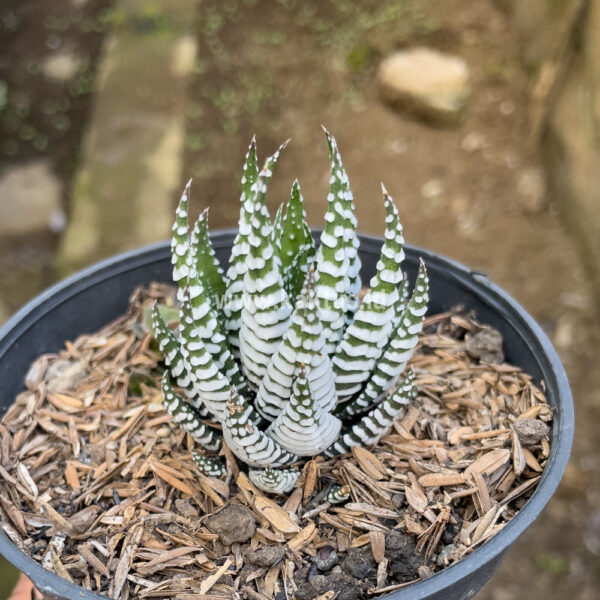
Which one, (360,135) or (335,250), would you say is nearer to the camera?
(335,250)

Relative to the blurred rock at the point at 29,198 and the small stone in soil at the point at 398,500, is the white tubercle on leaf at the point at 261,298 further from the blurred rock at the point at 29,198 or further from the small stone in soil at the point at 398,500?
the blurred rock at the point at 29,198

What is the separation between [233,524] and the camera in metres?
1.11

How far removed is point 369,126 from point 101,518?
289 centimetres

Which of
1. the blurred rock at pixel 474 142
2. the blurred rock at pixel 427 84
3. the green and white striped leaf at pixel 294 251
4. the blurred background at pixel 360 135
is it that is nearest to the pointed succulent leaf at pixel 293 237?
the green and white striped leaf at pixel 294 251

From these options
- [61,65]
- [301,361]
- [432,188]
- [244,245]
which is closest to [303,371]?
[301,361]

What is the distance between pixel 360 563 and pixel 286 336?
383 millimetres

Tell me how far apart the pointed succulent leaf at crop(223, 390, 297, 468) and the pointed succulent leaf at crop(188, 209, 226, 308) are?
235 millimetres

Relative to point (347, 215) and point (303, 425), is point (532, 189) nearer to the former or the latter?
point (347, 215)

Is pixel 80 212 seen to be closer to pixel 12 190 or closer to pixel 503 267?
pixel 12 190

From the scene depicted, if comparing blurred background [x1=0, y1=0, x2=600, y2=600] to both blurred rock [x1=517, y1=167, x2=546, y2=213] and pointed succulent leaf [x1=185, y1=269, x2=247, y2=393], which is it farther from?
pointed succulent leaf [x1=185, y1=269, x2=247, y2=393]

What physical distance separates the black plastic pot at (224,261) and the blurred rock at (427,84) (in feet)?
7.38

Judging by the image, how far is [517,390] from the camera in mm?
1325

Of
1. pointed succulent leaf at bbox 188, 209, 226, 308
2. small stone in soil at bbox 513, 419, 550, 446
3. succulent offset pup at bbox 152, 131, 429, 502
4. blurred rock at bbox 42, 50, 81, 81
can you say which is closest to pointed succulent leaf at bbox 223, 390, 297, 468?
succulent offset pup at bbox 152, 131, 429, 502

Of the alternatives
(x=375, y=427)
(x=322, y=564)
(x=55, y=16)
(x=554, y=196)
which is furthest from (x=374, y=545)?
(x=55, y=16)
